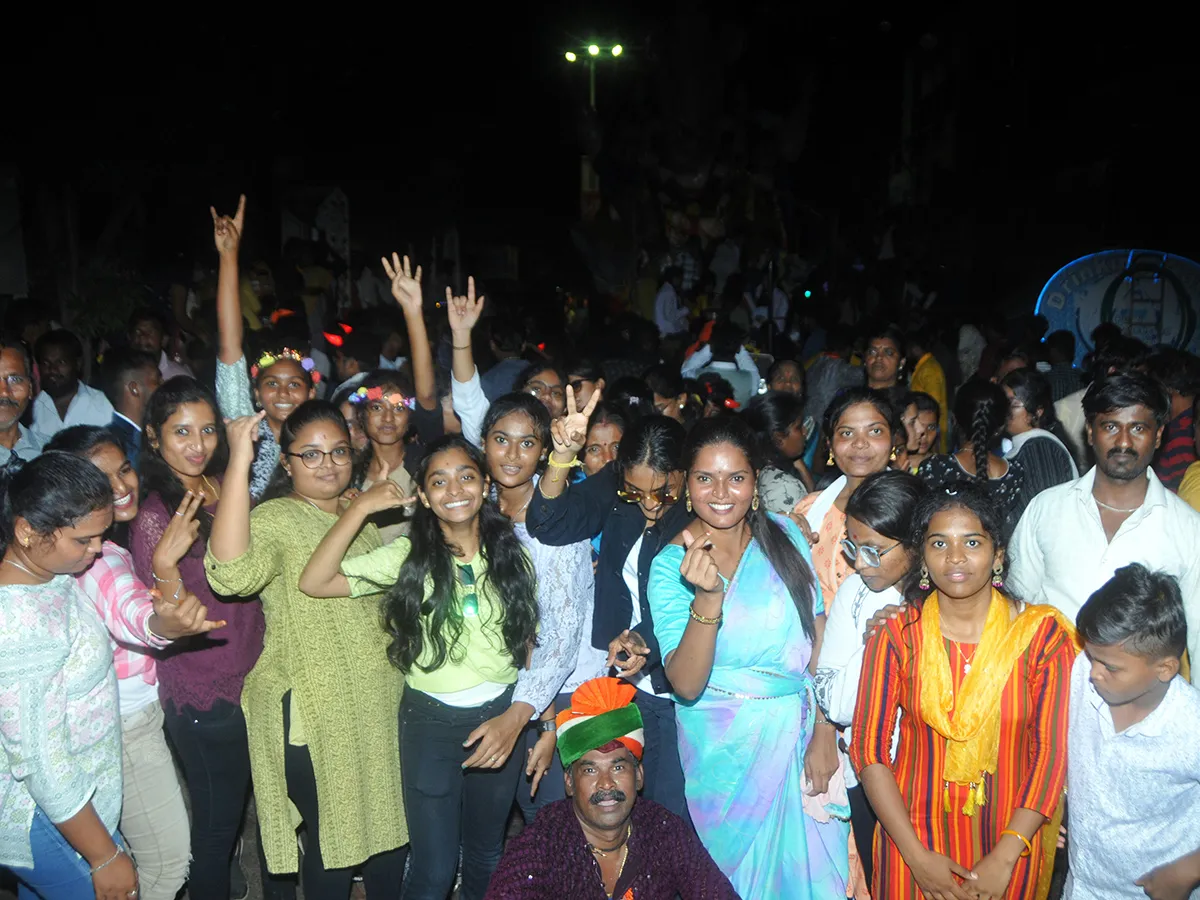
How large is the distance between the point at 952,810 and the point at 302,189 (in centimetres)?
1175

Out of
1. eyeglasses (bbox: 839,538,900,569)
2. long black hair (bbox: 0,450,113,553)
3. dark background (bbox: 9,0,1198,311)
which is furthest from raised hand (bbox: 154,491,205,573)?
dark background (bbox: 9,0,1198,311)

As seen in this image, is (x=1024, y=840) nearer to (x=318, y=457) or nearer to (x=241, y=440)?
(x=318, y=457)

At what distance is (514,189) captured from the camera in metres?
21.3

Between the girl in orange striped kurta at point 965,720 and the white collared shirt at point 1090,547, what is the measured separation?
0.90 m

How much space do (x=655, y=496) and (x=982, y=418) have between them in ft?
5.58

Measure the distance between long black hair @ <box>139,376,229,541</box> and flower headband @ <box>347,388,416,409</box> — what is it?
2.23 ft

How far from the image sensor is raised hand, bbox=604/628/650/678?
326cm

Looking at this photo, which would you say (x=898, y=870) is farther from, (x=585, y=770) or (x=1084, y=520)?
(x=1084, y=520)

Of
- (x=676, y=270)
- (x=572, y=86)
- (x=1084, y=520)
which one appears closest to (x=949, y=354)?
(x=676, y=270)

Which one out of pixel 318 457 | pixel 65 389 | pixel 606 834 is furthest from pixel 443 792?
pixel 65 389

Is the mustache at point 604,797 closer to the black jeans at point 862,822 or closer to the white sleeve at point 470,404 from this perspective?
the black jeans at point 862,822

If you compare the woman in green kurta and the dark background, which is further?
the dark background

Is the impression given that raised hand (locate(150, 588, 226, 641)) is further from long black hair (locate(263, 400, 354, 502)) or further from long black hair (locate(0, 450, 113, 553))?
long black hair (locate(263, 400, 354, 502))

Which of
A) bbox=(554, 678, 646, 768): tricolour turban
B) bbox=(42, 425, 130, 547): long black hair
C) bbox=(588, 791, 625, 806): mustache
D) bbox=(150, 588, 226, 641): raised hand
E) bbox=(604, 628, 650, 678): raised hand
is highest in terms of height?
bbox=(42, 425, 130, 547): long black hair
